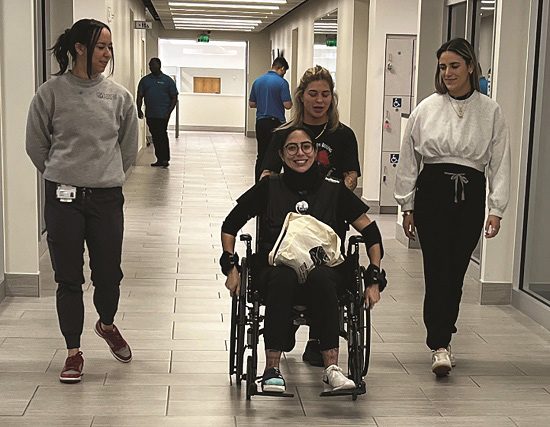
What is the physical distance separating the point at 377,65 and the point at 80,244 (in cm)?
627

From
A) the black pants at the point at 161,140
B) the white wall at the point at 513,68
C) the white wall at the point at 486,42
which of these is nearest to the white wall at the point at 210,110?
the black pants at the point at 161,140

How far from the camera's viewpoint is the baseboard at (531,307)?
5316 mm

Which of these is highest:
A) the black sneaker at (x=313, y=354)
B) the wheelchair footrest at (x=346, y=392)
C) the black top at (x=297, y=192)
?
the black top at (x=297, y=192)

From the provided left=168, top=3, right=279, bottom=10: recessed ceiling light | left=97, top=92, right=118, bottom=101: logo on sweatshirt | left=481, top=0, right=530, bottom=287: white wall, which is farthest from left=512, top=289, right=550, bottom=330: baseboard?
left=168, top=3, right=279, bottom=10: recessed ceiling light

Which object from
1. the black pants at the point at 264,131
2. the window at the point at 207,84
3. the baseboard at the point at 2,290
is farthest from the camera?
the window at the point at 207,84

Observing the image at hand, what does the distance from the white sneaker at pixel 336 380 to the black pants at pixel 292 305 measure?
10cm

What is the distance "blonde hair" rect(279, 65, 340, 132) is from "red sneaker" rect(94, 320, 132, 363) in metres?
1.29

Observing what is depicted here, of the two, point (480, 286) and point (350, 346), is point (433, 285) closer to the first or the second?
point (350, 346)

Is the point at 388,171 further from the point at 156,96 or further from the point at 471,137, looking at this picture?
the point at 156,96

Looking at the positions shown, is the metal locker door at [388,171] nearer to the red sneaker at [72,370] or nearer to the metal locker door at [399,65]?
the metal locker door at [399,65]

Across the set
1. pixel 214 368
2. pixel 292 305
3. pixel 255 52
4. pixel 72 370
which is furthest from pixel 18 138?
pixel 255 52

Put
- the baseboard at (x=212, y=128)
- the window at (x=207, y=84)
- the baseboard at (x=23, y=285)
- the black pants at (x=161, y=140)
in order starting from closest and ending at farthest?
1. the baseboard at (x=23, y=285)
2. the black pants at (x=161, y=140)
3. the baseboard at (x=212, y=128)
4. the window at (x=207, y=84)

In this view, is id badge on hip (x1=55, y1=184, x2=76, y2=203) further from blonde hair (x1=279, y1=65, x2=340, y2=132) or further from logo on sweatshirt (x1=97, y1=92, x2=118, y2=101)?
blonde hair (x1=279, y1=65, x2=340, y2=132)

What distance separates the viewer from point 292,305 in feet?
12.5
